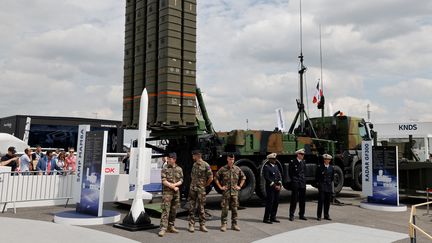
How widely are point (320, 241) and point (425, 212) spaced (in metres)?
5.74

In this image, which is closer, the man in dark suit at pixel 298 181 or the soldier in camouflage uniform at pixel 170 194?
the soldier in camouflage uniform at pixel 170 194

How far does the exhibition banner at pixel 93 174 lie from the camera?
781 centimetres

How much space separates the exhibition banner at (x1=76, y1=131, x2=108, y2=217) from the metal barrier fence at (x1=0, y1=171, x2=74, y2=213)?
2.13 m

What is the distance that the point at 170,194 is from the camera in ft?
22.5

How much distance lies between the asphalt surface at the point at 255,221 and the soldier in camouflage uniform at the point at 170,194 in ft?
0.72

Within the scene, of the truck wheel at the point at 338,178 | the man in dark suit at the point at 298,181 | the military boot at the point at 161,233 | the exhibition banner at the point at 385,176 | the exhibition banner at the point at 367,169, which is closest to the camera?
the military boot at the point at 161,233

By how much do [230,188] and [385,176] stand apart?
5360 millimetres

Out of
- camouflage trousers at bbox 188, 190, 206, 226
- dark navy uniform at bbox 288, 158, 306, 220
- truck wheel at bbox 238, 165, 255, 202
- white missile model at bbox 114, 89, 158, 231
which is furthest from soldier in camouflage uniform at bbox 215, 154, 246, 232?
truck wheel at bbox 238, 165, 255, 202

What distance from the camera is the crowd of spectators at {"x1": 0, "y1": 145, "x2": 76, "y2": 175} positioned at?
10406 mm

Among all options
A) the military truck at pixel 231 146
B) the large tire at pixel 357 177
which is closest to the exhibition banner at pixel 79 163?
the military truck at pixel 231 146

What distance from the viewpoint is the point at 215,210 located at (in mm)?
9945

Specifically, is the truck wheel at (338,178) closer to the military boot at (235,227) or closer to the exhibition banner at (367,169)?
the exhibition banner at (367,169)

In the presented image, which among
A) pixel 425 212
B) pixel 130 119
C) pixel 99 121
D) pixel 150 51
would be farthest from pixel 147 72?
pixel 99 121

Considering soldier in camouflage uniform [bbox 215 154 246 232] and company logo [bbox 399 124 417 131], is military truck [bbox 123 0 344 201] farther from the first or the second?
company logo [bbox 399 124 417 131]
